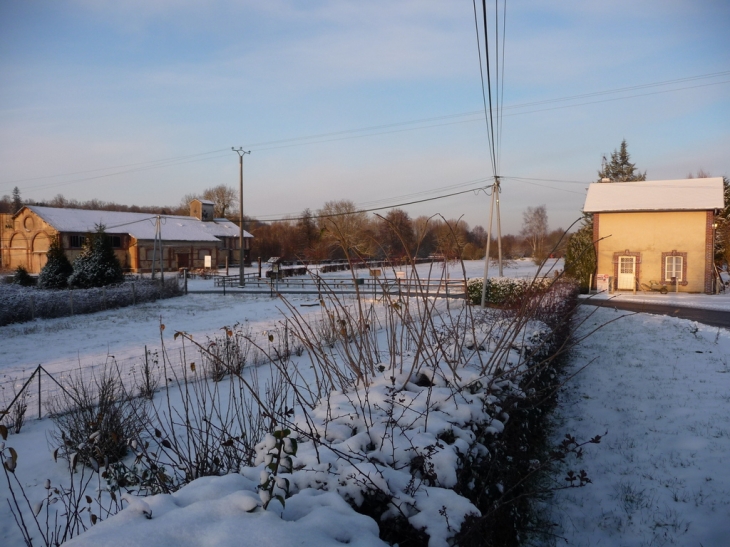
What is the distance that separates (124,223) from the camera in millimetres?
43219

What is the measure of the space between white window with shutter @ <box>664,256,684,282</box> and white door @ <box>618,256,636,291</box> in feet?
4.58

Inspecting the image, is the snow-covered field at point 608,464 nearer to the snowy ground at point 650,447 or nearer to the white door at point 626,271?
the snowy ground at point 650,447

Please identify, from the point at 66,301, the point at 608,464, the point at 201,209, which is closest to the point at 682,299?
the point at 608,464

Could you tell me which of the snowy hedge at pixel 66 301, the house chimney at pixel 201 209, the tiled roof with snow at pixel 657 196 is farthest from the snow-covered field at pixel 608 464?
the house chimney at pixel 201 209

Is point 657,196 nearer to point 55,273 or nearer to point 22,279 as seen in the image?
point 55,273

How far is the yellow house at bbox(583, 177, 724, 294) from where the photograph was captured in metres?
23.6

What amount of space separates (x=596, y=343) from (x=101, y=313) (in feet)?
56.7

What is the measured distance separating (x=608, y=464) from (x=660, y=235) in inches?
898

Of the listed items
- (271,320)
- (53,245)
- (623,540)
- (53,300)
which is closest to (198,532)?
(623,540)

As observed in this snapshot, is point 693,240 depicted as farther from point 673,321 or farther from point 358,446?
point 358,446

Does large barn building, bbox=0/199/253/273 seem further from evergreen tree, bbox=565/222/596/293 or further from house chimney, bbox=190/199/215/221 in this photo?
evergreen tree, bbox=565/222/596/293

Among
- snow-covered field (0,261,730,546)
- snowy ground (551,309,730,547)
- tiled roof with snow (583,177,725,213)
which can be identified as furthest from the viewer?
tiled roof with snow (583,177,725,213)

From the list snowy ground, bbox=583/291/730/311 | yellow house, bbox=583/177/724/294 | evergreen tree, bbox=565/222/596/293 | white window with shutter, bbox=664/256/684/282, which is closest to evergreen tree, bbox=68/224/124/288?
evergreen tree, bbox=565/222/596/293

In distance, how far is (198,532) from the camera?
160cm
